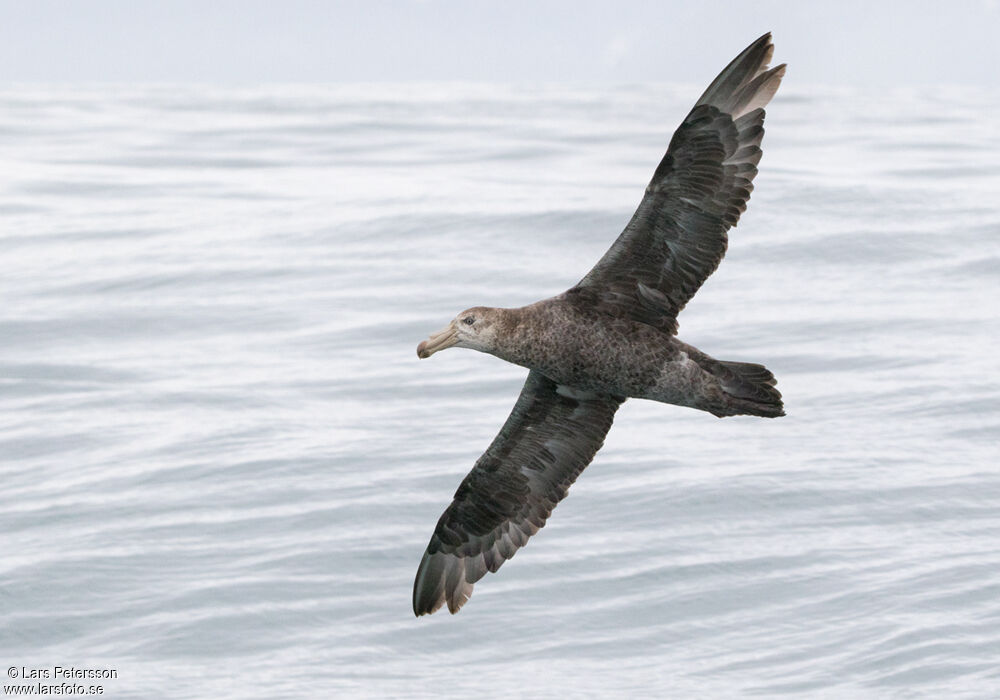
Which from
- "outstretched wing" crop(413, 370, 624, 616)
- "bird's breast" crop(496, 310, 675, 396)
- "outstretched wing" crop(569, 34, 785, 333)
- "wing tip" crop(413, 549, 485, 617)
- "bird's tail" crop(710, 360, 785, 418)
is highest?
"outstretched wing" crop(569, 34, 785, 333)

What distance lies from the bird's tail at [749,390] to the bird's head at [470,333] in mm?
1356

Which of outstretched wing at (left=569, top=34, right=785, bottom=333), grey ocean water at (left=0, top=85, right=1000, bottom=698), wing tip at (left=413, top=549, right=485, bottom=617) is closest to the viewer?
outstretched wing at (left=569, top=34, right=785, bottom=333)

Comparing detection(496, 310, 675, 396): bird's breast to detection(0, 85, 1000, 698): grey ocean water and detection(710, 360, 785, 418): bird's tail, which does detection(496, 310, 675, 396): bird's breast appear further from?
detection(0, 85, 1000, 698): grey ocean water

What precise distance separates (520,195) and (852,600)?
44.8ft

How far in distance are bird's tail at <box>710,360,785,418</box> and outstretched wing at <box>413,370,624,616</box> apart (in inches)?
57.4

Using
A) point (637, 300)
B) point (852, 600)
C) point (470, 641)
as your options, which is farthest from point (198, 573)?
point (637, 300)

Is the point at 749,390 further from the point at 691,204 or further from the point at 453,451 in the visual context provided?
the point at 453,451

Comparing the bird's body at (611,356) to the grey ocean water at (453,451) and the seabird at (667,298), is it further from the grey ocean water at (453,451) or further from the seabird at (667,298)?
the grey ocean water at (453,451)

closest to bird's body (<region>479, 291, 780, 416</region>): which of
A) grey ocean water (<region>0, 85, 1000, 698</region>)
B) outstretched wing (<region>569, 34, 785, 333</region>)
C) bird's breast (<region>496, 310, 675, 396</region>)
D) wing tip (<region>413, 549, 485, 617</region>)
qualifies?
bird's breast (<region>496, 310, 675, 396</region>)

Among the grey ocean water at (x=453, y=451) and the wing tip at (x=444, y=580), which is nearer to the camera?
the wing tip at (x=444, y=580)

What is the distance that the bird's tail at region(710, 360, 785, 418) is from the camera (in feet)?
32.8

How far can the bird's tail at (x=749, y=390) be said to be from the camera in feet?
32.8

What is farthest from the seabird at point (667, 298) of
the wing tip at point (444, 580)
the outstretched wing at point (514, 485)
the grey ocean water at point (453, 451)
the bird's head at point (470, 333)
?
the grey ocean water at point (453, 451)

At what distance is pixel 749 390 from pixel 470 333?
1705 mm
